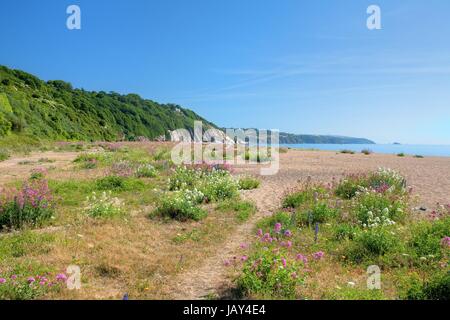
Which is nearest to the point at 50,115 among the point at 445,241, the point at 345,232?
the point at 345,232

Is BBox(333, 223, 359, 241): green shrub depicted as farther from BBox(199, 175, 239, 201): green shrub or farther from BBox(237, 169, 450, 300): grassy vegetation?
BBox(199, 175, 239, 201): green shrub

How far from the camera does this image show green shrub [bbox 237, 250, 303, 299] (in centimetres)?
568

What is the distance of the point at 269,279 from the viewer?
5.80m

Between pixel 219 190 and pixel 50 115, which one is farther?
pixel 50 115

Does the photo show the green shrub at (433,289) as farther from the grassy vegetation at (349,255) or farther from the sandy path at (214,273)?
the sandy path at (214,273)

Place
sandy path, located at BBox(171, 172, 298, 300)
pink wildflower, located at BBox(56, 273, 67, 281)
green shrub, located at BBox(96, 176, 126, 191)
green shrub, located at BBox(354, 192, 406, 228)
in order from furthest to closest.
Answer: green shrub, located at BBox(96, 176, 126, 191) < green shrub, located at BBox(354, 192, 406, 228) < sandy path, located at BBox(171, 172, 298, 300) < pink wildflower, located at BBox(56, 273, 67, 281)

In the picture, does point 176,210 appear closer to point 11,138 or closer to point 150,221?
point 150,221

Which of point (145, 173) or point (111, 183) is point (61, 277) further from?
point (145, 173)

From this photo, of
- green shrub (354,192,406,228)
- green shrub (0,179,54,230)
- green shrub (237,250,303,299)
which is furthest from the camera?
green shrub (0,179,54,230)

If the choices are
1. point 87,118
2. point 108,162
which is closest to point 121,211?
point 108,162

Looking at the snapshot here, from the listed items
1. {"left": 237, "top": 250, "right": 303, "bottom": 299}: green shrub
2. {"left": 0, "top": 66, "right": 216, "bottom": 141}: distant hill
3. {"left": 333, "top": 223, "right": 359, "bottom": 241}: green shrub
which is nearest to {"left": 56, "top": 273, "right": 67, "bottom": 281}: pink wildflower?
{"left": 237, "top": 250, "right": 303, "bottom": 299}: green shrub

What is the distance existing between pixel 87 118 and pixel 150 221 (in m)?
70.0

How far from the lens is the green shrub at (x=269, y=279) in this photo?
5684 mm
